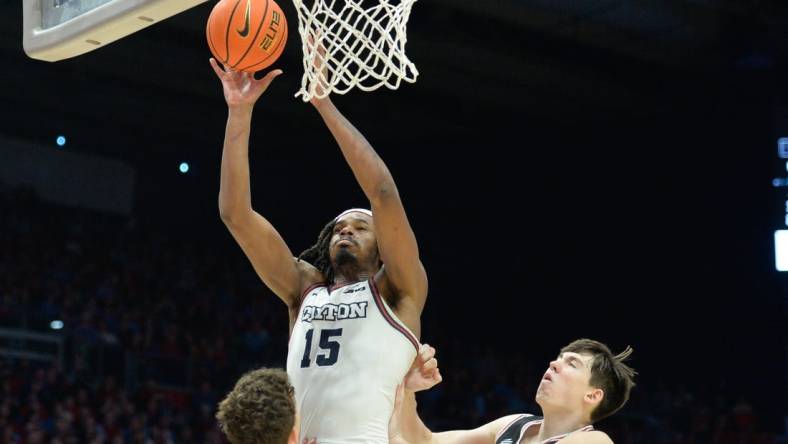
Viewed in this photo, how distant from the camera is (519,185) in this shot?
17.2m

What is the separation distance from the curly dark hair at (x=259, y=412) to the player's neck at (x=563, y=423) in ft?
4.69

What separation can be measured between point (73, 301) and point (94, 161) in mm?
4568

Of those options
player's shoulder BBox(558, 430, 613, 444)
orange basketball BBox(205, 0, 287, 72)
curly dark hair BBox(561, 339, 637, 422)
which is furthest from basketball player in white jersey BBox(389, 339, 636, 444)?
orange basketball BBox(205, 0, 287, 72)

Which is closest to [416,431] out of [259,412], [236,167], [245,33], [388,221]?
[388,221]

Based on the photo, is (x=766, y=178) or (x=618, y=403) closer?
(x=618, y=403)

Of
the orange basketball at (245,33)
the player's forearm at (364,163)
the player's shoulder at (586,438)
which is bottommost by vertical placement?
the player's shoulder at (586,438)

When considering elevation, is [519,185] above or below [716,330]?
above

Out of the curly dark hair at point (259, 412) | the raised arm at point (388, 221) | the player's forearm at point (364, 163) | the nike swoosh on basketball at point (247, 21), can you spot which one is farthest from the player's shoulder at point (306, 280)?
the curly dark hair at point (259, 412)

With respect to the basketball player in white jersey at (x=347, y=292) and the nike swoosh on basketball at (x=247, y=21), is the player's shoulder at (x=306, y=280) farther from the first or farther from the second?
the nike swoosh on basketball at (x=247, y=21)

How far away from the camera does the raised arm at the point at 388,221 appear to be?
3.64 meters

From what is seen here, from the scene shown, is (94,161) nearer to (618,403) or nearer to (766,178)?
(766,178)

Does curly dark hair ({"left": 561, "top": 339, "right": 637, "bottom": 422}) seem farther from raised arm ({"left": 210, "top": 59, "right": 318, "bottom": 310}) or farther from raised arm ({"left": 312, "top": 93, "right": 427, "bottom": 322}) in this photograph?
raised arm ({"left": 210, "top": 59, "right": 318, "bottom": 310})

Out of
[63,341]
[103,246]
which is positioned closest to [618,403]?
[63,341]

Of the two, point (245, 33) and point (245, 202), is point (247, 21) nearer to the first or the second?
point (245, 33)
